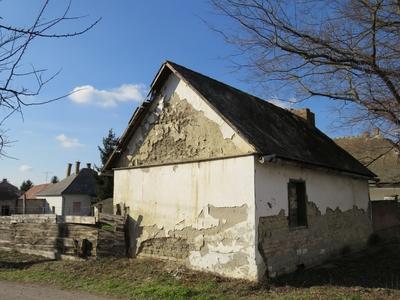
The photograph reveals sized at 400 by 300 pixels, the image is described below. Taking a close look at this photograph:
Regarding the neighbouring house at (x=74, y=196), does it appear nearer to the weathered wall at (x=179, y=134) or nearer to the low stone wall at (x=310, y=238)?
the weathered wall at (x=179, y=134)

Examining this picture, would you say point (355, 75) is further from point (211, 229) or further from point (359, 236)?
point (359, 236)

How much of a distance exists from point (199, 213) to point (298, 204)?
3121 mm

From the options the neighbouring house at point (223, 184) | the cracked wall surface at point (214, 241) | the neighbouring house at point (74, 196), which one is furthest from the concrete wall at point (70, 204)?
the cracked wall surface at point (214, 241)

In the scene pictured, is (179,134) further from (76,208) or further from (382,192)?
(76,208)

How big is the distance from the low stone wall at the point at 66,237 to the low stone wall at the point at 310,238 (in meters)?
4.89

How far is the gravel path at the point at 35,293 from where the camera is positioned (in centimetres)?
927

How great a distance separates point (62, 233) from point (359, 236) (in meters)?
11.0

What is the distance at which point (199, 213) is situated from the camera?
1151cm

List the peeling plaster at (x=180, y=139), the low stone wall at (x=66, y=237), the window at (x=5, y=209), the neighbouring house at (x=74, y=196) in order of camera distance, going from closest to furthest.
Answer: the peeling plaster at (x=180, y=139), the low stone wall at (x=66, y=237), the neighbouring house at (x=74, y=196), the window at (x=5, y=209)

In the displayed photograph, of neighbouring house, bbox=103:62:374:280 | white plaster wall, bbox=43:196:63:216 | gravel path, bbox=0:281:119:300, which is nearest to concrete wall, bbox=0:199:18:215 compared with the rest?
white plaster wall, bbox=43:196:63:216

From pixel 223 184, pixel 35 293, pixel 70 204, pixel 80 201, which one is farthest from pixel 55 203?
pixel 223 184

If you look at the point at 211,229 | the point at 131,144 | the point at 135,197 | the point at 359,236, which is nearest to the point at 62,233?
the point at 135,197

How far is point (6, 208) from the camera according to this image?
52531 millimetres

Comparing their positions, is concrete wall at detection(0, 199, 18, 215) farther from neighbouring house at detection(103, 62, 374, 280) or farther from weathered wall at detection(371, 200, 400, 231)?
weathered wall at detection(371, 200, 400, 231)
